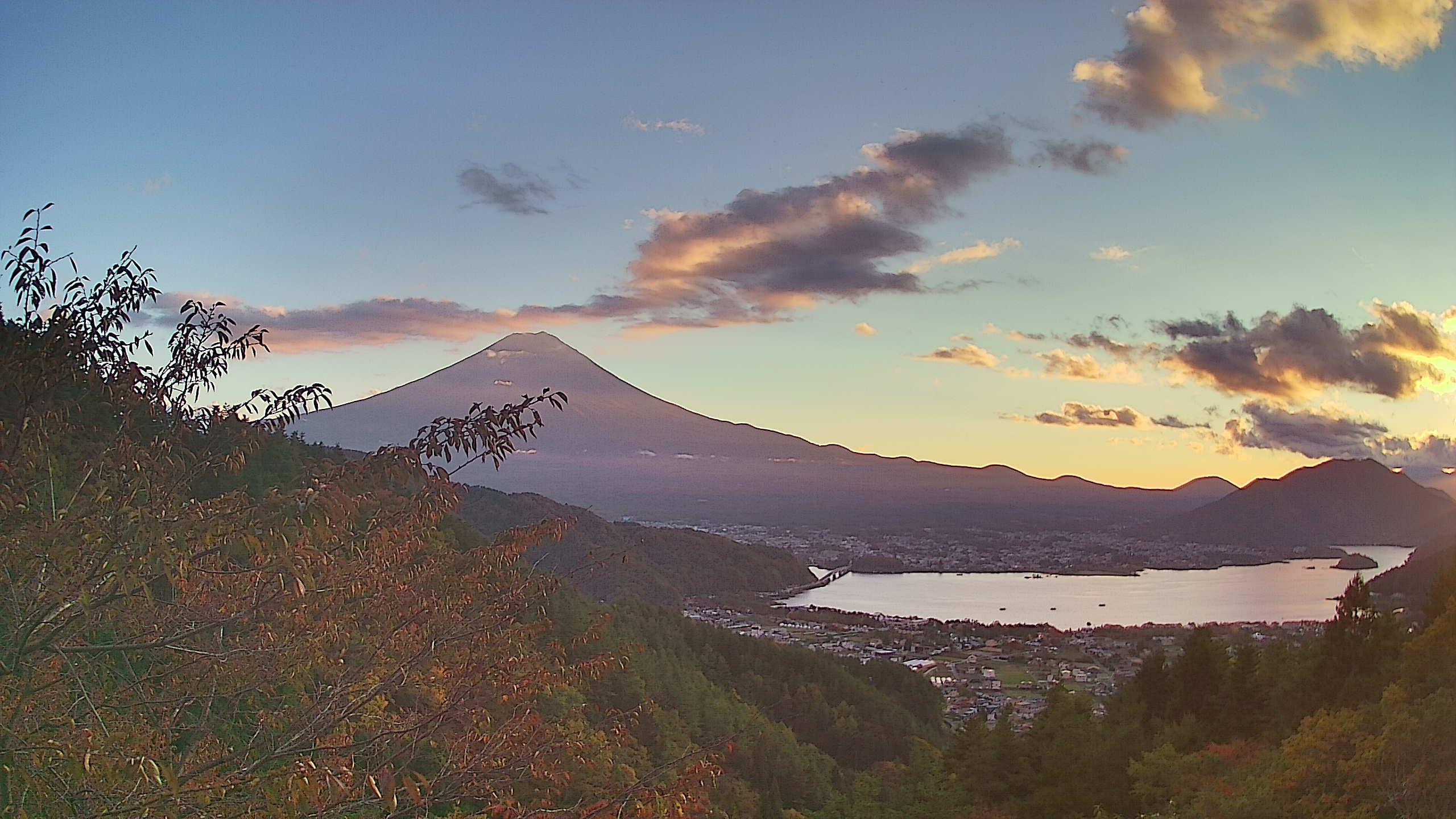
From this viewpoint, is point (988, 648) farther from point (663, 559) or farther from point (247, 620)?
point (247, 620)

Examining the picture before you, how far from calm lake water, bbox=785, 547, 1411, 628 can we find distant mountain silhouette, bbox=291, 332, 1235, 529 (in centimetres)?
1670

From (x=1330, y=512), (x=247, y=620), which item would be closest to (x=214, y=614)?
(x=247, y=620)

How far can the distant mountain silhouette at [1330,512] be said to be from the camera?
6181cm

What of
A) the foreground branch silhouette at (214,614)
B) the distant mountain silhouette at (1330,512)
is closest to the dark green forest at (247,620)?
the foreground branch silhouette at (214,614)

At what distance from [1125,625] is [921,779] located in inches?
1070

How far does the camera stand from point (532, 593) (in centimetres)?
430

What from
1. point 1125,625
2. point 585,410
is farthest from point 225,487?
point 585,410

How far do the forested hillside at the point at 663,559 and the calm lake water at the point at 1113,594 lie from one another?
3.29 meters

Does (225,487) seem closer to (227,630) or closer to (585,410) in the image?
(227,630)

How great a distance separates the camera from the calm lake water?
39719mm

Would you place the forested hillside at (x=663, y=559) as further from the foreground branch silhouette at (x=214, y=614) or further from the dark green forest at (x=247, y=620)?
the foreground branch silhouette at (x=214, y=614)

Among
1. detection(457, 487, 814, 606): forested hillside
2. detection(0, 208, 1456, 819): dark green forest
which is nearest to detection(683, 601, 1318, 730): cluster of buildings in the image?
detection(457, 487, 814, 606): forested hillside

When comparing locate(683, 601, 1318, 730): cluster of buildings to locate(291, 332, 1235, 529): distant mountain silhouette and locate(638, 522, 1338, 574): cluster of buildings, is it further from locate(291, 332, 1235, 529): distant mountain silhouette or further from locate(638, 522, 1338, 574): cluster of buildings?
locate(638, 522, 1338, 574): cluster of buildings

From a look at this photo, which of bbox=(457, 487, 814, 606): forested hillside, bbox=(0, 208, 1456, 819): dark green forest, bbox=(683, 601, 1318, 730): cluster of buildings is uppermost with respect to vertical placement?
bbox=(0, 208, 1456, 819): dark green forest
